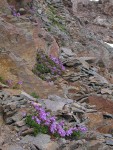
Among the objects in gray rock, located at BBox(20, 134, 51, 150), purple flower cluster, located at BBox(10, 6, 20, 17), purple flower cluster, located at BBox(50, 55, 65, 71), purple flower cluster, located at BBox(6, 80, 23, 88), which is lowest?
purple flower cluster, located at BBox(50, 55, 65, 71)

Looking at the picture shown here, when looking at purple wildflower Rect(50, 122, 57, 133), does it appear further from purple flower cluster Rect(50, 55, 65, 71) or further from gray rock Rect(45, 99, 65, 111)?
purple flower cluster Rect(50, 55, 65, 71)

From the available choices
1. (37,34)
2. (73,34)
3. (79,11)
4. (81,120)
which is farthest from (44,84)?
(79,11)

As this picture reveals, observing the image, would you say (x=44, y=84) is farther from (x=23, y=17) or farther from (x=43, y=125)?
(x=23, y=17)

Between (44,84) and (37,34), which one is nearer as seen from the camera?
(44,84)

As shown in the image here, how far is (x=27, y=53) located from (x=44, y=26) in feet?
19.6

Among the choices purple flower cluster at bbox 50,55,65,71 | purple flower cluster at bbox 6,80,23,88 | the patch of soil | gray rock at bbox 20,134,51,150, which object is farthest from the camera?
purple flower cluster at bbox 50,55,65,71

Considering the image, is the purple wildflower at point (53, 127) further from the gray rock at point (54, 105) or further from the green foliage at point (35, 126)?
the gray rock at point (54, 105)

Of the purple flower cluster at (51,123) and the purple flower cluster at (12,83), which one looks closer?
the purple flower cluster at (51,123)

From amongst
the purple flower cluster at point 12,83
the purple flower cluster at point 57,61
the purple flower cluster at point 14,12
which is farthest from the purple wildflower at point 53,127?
the purple flower cluster at point 14,12

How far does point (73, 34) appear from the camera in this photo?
77.4 feet

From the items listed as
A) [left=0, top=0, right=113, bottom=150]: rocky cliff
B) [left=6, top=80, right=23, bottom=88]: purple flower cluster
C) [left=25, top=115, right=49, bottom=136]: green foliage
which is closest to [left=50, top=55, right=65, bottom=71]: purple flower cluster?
[left=0, top=0, right=113, bottom=150]: rocky cliff

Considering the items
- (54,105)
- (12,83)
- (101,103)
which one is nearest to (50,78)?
(101,103)

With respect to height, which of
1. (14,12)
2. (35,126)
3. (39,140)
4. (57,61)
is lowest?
(57,61)

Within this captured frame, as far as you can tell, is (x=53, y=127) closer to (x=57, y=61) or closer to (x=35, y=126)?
(x=35, y=126)
